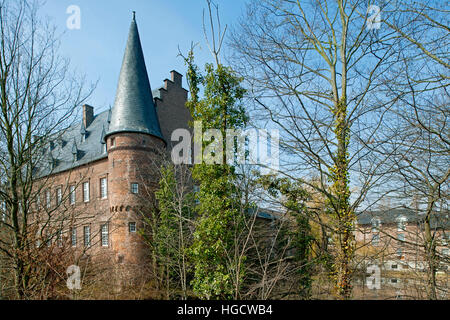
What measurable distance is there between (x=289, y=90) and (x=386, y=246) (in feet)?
14.3

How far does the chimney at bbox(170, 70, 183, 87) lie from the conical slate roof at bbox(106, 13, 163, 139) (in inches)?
120

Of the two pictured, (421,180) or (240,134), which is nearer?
(421,180)

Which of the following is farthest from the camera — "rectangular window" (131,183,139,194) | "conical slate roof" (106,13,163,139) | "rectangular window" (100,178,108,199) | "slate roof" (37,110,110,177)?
"slate roof" (37,110,110,177)

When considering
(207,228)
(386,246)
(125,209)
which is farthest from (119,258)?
(386,246)

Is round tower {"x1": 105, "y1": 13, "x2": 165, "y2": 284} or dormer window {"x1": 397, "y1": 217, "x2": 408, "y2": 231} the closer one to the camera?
dormer window {"x1": 397, "y1": 217, "x2": 408, "y2": 231}

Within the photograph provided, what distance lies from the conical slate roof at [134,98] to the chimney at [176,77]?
9.97 ft

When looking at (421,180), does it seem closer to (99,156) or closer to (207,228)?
(207,228)

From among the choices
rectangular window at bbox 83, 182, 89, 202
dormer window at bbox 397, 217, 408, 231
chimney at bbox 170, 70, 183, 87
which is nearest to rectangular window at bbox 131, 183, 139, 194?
rectangular window at bbox 83, 182, 89, 202

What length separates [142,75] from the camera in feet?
73.0

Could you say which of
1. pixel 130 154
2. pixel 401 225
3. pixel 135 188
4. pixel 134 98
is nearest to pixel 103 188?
pixel 135 188

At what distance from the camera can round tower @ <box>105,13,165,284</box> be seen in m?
19.8

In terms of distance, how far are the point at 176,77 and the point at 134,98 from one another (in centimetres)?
514

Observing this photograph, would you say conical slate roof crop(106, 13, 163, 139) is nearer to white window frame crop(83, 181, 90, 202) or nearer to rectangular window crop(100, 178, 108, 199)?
rectangular window crop(100, 178, 108, 199)

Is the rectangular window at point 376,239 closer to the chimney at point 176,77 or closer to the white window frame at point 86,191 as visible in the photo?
the chimney at point 176,77
